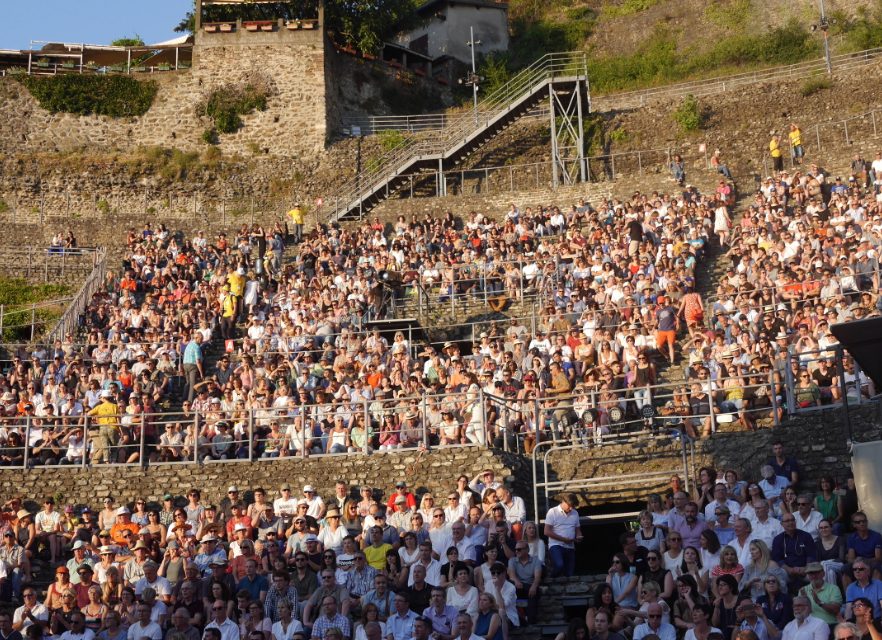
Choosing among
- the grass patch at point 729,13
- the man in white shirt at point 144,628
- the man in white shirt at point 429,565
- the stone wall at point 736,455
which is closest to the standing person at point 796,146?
the stone wall at point 736,455

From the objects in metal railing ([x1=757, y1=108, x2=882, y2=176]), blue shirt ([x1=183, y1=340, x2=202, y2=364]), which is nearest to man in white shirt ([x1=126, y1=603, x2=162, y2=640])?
blue shirt ([x1=183, y1=340, x2=202, y2=364])

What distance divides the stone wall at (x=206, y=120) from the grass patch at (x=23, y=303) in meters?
8.82

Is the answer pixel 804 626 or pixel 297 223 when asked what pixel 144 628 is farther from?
pixel 297 223

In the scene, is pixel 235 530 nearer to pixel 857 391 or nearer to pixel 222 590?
pixel 222 590

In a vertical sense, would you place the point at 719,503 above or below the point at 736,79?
below

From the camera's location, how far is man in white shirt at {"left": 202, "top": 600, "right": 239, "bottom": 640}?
43.7ft

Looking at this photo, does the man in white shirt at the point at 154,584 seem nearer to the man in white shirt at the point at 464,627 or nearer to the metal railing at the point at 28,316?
the man in white shirt at the point at 464,627

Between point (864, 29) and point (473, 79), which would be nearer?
point (473, 79)

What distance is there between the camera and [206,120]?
37.2 m

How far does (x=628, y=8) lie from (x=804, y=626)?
3744cm

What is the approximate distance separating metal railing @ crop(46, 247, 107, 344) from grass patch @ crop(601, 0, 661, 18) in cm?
2298

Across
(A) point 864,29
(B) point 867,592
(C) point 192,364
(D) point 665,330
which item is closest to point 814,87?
(A) point 864,29

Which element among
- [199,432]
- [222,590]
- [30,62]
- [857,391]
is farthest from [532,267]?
[30,62]

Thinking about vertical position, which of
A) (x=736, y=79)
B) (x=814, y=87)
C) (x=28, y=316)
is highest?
(x=736, y=79)
